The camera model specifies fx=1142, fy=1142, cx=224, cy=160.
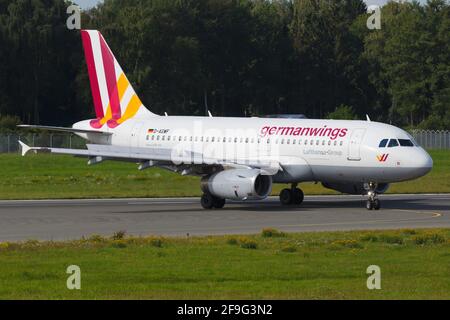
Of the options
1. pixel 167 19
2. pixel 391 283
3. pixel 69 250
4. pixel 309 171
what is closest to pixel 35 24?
pixel 167 19

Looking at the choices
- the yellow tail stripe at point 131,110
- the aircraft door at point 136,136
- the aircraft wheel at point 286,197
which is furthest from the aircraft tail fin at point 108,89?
the aircraft wheel at point 286,197

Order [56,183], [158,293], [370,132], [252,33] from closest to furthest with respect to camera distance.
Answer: [158,293], [370,132], [56,183], [252,33]

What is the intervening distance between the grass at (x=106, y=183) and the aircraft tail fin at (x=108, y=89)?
3.73m

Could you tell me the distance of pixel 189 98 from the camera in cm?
12469

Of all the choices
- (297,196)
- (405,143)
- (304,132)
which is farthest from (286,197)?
(405,143)

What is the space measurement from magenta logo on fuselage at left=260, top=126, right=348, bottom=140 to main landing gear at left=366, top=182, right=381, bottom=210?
230 centimetres

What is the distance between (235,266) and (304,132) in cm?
2054

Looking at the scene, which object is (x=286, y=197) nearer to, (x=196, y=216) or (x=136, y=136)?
(x=196, y=216)

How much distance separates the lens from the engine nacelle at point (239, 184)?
43.3 meters

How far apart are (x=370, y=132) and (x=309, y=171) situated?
291 cm

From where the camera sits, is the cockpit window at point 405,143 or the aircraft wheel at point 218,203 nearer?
the cockpit window at point 405,143

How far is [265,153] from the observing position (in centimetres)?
4656

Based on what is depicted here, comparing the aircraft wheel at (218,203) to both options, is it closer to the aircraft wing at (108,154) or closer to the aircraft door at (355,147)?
the aircraft wing at (108,154)
